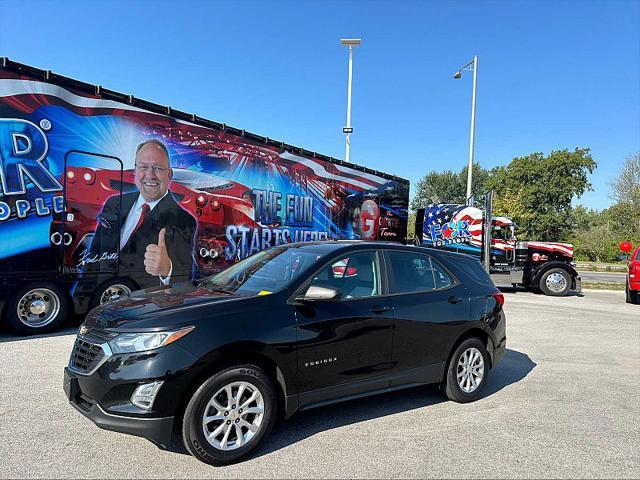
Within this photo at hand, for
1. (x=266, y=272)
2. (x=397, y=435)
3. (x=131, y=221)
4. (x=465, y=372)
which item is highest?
(x=131, y=221)

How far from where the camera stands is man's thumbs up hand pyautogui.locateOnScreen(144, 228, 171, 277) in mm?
7797

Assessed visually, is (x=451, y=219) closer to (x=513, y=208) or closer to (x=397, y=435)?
(x=397, y=435)

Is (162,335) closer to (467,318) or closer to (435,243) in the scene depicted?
(467,318)

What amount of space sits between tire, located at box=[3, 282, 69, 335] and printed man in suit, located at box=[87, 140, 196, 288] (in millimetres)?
628

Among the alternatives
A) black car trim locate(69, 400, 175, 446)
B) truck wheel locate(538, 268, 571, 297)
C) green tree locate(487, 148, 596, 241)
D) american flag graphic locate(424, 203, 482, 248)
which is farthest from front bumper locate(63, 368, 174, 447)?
green tree locate(487, 148, 596, 241)

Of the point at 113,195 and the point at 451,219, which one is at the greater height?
the point at 451,219

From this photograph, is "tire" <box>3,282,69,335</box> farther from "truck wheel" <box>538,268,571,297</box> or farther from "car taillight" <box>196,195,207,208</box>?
"truck wheel" <box>538,268,571,297</box>

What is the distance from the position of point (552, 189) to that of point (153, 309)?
59.5 metres

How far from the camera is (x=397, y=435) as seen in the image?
13.1 ft

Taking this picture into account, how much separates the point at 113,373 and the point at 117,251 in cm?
463

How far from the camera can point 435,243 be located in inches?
714

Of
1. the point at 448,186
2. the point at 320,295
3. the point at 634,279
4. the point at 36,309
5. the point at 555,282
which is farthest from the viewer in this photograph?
the point at 448,186

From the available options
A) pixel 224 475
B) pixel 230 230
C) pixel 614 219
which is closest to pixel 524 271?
pixel 230 230

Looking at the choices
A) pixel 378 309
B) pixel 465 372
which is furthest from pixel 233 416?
pixel 465 372
